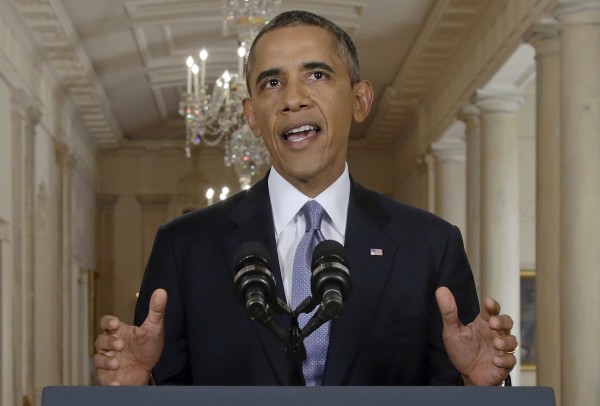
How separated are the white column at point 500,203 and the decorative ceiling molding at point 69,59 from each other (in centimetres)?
583

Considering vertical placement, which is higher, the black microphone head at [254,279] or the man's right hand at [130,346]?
the black microphone head at [254,279]

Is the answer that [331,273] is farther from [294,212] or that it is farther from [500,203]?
[500,203]

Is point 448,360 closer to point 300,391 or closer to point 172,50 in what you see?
point 300,391

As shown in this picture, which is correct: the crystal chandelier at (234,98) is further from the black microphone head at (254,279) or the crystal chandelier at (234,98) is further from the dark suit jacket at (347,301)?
the black microphone head at (254,279)

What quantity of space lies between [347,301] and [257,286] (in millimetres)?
676

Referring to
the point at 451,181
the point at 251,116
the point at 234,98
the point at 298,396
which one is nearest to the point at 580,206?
the point at 234,98

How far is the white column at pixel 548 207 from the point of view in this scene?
13.3m

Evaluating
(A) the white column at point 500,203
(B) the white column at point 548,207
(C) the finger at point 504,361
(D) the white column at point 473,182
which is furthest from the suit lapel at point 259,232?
(D) the white column at point 473,182

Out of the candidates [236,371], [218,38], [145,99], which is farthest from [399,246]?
[145,99]

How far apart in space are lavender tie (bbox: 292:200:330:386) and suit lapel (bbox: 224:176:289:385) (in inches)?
1.7

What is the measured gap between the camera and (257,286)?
2.54 metres

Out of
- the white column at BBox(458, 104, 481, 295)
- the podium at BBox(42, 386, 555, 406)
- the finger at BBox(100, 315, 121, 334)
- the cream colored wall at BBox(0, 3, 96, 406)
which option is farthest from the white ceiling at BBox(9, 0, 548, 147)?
the podium at BBox(42, 386, 555, 406)

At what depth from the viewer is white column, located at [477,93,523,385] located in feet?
57.0

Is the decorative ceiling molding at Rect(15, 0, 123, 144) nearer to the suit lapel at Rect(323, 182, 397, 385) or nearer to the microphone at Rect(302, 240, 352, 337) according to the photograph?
the suit lapel at Rect(323, 182, 397, 385)
